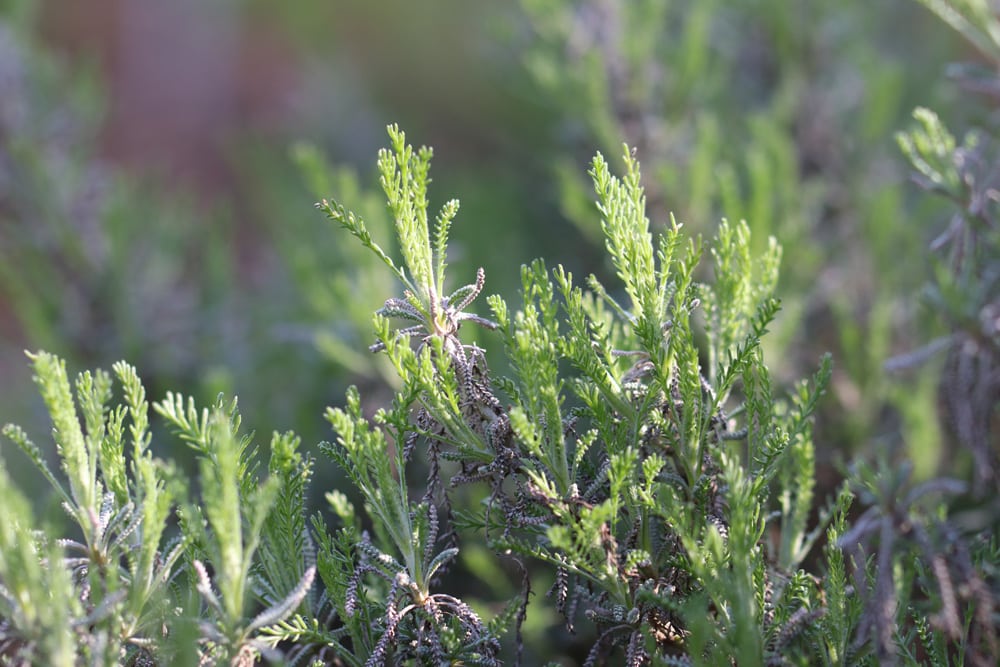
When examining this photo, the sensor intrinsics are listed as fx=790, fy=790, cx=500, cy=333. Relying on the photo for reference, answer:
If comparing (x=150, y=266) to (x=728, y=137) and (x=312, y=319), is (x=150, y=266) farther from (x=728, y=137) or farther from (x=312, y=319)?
(x=728, y=137)

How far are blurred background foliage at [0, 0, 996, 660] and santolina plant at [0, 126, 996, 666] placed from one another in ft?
1.48

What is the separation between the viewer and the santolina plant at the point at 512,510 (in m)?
0.55

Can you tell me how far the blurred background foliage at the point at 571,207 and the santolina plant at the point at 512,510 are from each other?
0.45 metres

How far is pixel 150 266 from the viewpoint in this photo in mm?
1629

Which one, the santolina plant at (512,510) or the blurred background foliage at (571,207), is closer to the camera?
the santolina plant at (512,510)

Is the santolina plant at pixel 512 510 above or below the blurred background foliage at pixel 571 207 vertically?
below

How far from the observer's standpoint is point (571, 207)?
1348 mm

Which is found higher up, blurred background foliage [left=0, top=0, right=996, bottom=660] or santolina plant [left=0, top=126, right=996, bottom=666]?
blurred background foliage [left=0, top=0, right=996, bottom=660]

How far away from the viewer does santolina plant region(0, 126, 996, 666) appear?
0.55 metres

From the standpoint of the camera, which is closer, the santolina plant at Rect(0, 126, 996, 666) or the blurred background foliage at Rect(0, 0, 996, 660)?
the santolina plant at Rect(0, 126, 996, 666)

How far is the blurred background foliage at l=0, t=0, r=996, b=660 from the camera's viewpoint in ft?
4.03

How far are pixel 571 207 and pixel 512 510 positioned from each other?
818 mm

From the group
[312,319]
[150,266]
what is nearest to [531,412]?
[312,319]

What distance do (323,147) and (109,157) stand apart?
2.02 meters
